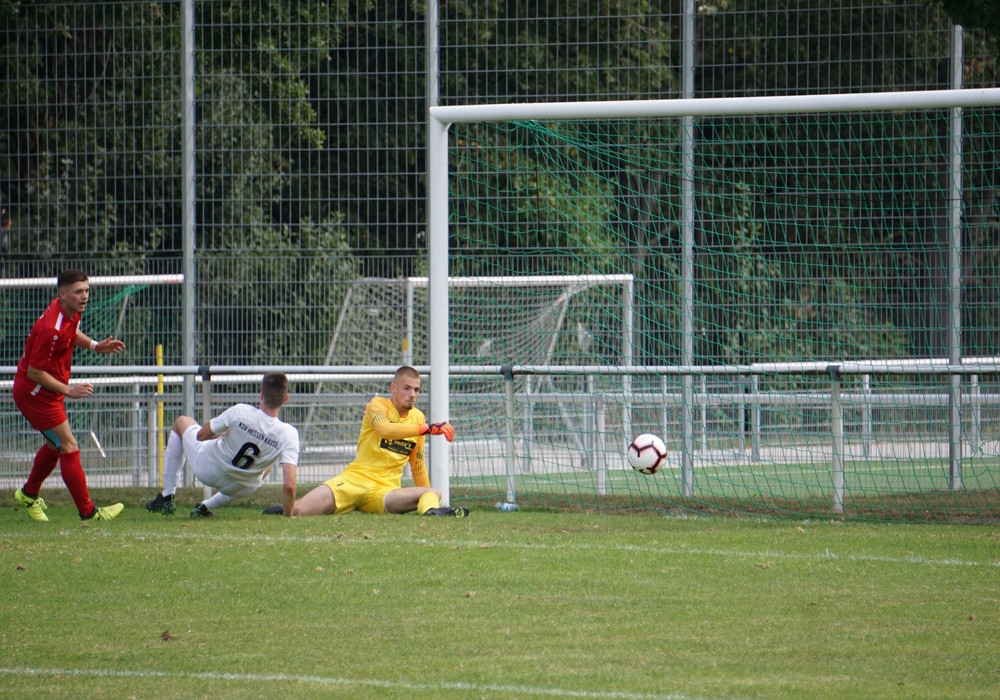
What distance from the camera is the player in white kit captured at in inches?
322

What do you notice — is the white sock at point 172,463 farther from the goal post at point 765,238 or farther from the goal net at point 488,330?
the goal post at point 765,238

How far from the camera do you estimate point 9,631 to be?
5055 mm

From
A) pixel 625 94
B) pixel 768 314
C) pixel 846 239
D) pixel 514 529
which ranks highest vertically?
pixel 625 94

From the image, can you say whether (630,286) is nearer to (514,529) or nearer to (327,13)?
(514,529)

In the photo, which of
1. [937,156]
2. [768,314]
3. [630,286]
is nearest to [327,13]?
A: [630,286]

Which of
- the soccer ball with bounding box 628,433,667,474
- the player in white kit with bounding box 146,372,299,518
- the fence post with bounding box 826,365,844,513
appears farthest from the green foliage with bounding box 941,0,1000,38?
the player in white kit with bounding box 146,372,299,518

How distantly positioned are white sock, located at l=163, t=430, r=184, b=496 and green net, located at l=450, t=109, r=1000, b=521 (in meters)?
Answer: 2.30

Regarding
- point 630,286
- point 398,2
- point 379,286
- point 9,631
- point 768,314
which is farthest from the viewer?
point 398,2

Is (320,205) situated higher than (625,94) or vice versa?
(625,94)

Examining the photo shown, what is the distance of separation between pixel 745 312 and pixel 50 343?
19.7 ft

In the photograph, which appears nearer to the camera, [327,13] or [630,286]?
[630,286]

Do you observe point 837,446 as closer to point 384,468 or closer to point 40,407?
point 384,468

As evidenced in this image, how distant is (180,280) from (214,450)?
3.53 metres

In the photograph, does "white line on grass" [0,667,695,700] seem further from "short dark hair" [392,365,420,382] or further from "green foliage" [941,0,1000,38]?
"green foliage" [941,0,1000,38]
